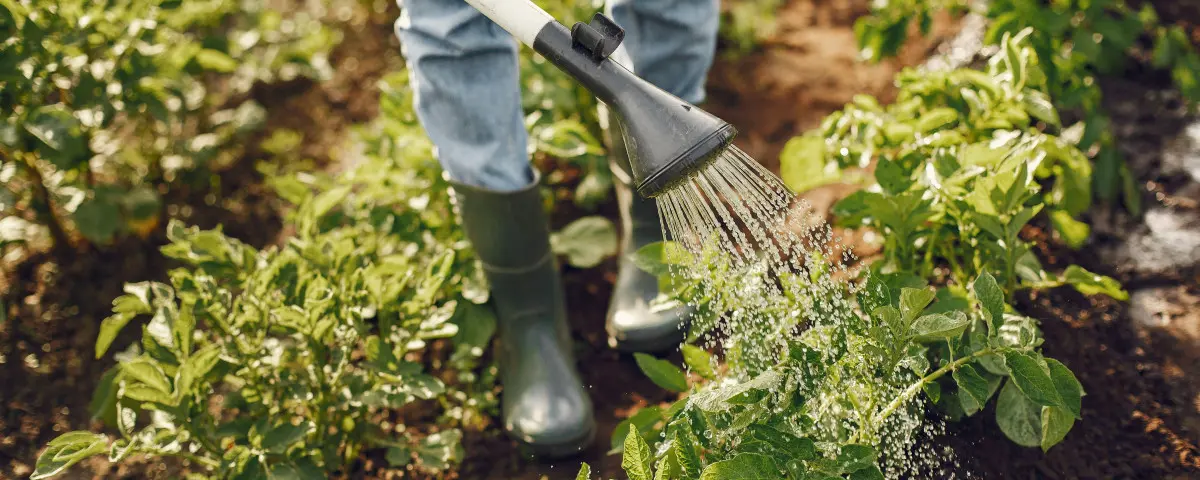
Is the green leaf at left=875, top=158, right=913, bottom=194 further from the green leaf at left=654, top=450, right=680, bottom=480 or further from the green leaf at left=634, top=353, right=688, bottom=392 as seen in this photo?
the green leaf at left=654, top=450, right=680, bottom=480

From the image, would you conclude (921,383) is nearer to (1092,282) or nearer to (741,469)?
(741,469)

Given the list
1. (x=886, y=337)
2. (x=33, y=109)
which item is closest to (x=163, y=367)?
→ (x=33, y=109)

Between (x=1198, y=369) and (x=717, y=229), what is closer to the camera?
(x=717, y=229)

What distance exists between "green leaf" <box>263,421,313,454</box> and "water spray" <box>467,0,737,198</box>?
28.7 inches

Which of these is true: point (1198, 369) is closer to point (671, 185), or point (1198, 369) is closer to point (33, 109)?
point (671, 185)

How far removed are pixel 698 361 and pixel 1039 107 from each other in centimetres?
83

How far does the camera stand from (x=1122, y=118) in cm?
229

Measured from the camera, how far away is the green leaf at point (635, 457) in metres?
1.31

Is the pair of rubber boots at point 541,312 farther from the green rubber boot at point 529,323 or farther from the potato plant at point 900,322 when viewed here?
the potato plant at point 900,322

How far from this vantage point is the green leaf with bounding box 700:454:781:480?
4.16 feet

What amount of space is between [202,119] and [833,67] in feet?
6.03

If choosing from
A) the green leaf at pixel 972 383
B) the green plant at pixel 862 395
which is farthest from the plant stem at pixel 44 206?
the green leaf at pixel 972 383

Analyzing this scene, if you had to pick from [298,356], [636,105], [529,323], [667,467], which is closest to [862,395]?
[667,467]

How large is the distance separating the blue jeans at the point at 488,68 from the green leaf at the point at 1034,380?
806 mm
